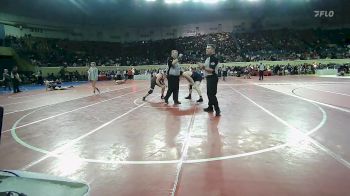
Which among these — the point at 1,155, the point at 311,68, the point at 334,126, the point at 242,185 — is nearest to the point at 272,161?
the point at 242,185

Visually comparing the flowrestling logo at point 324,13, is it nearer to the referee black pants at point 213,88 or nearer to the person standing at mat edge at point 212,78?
the person standing at mat edge at point 212,78

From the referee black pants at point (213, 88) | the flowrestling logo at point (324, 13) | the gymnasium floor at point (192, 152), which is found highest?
the flowrestling logo at point (324, 13)

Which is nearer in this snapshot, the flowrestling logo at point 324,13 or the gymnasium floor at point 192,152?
the gymnasium floor at point 192,152

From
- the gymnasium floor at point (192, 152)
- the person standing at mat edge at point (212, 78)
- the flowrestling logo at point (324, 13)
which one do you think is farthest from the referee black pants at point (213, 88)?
the flowrestling logo at point (324, 13)

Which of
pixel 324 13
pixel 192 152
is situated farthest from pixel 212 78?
pixel 324 13

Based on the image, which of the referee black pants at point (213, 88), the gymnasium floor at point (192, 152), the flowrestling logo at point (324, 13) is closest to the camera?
the gymnasium floor at point (192, 152)

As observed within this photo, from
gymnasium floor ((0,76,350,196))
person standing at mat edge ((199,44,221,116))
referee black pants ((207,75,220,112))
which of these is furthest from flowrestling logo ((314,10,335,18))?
referee black pants ((207,75,220,112))

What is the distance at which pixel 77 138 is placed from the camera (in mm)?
7586

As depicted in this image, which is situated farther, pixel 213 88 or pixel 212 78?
pixel 212 78

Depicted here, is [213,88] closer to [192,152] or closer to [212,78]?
[212,78]

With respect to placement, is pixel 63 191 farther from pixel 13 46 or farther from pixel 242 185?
pixel 13 46

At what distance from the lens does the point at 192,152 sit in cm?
612

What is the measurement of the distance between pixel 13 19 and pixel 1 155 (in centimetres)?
3921

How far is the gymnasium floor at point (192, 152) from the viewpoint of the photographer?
4484 millimetres
